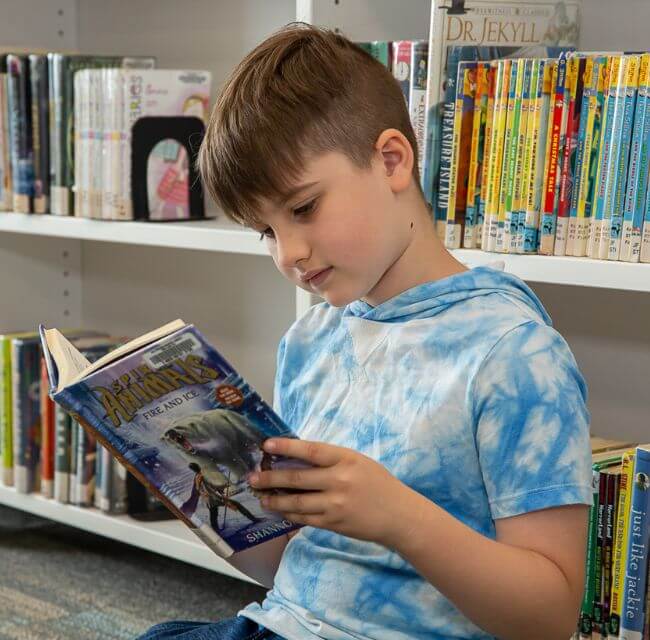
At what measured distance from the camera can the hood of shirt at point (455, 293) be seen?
2.76 ft

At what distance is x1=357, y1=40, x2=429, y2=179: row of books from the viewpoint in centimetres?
123

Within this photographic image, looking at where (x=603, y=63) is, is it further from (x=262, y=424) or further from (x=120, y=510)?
(x=120, y=510)

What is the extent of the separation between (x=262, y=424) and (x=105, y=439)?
11cm

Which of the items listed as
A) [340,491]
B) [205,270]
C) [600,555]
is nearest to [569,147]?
[600,555]

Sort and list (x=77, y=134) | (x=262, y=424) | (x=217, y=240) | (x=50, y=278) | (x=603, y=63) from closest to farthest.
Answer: (x=262, y=424) → (x=603, y=63) → (x=217, y=240) → (x=77, y=134) → (x=50, y=278)

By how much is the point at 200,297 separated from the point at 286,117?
1092 mm

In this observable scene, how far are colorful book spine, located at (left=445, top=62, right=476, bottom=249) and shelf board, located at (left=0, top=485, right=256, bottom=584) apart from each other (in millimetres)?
623

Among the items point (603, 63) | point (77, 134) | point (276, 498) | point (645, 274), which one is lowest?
point (276, 498)

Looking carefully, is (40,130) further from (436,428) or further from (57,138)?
(436,428)

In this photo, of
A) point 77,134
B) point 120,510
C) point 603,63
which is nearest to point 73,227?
point 77,134

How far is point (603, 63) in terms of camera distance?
1085mm

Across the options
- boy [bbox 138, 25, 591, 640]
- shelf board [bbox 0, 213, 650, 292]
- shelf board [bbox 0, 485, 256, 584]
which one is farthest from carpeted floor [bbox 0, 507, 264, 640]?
boy [bbox 138, 25, 591, 640]

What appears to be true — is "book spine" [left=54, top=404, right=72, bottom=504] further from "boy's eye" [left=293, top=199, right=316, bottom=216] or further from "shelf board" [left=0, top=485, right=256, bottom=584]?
"boy's eye" [left=293, top=199, right=316, bottom=216]

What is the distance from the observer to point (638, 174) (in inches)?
42.8
